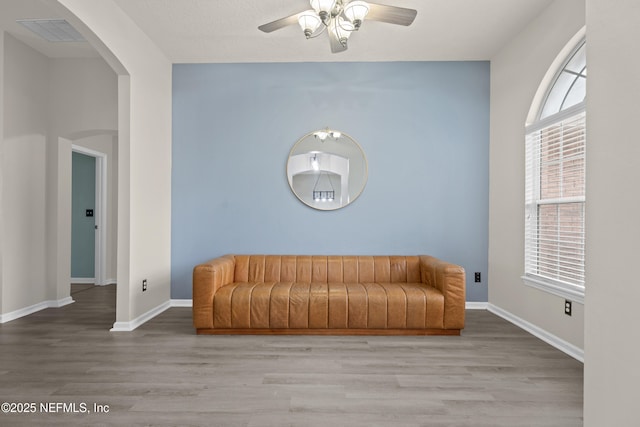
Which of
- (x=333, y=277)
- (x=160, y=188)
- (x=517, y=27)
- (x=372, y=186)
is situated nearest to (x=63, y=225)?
(x=160, y=188)

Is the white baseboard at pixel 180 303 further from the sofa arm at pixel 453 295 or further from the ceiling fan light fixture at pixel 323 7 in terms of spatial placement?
the ceiling fan light fixture at pixel 323 7

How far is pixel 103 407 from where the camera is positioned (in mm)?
1941

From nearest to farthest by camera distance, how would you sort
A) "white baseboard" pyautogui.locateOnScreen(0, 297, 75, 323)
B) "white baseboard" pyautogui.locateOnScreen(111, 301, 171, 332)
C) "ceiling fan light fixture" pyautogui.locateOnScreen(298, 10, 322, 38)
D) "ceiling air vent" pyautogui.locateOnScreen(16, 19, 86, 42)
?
"ceiling fan light fixture" pyautogui.locateOnScreen(298, 10, 322, 38) < "white baseboard" pyautogui.locateOnScreen(111, 301, 171, 332) < "ceiling air vent" pyautogui.locateOnScreen(16, 19, 86, 42) < "white baseboard" pyautogui.locateOnScreen(0, 297, 75, 323)

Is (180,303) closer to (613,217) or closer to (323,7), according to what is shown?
(323,7)

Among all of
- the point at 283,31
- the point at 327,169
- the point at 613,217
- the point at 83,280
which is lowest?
the point at 83,280

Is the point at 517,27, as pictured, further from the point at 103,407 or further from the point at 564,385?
the point at 103,407

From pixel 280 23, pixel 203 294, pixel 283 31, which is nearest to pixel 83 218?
pixel 203 294

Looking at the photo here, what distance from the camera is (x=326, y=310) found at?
3.14m

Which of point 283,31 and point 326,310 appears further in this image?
point 283,31

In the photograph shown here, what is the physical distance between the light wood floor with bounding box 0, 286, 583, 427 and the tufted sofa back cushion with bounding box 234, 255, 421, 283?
Answer: 0.82 meters

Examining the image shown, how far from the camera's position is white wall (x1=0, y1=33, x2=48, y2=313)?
349 centimetres

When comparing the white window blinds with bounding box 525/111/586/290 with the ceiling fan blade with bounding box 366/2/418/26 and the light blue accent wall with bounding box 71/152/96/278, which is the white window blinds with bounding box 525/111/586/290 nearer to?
the ceiling fan blade with bounding box 366/2/418/26

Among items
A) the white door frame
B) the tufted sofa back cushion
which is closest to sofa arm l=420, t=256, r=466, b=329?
the tufted sofa back cushion

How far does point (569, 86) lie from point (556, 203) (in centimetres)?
99
